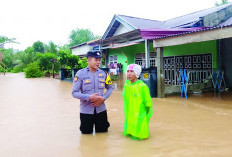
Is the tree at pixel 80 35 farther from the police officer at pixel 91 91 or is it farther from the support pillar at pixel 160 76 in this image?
the police officer at pixel 91 91

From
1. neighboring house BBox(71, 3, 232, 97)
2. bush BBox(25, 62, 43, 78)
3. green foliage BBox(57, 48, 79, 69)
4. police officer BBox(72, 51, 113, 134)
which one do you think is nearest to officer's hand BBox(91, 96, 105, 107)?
police officer BBox(72, 51, 113, 134)

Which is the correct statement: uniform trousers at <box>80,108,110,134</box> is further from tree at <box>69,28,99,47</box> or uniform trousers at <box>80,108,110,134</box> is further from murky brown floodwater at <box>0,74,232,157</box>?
tree at <box>69,28,99,47</box>

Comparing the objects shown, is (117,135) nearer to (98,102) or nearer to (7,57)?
(98,102)

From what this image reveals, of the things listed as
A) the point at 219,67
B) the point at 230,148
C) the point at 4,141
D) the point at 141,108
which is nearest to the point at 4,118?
the point at 4,141

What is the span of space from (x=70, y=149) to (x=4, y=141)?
135 cm

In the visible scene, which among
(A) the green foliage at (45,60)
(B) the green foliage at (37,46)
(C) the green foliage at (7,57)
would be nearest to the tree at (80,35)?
(B) the green foliage at (37,46)

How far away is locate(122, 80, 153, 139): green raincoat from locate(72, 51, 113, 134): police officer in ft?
1.55

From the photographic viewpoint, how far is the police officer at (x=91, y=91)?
13.0ft

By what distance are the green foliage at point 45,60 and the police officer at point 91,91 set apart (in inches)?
920

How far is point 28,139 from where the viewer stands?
418cm

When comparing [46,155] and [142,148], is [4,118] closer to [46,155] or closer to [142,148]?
[46,155]

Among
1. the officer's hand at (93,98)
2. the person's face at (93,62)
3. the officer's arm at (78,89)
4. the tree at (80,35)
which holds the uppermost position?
the tree at (80,35)

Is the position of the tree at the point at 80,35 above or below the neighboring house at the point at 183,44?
above

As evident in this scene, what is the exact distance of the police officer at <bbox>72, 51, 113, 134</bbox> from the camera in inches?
156
